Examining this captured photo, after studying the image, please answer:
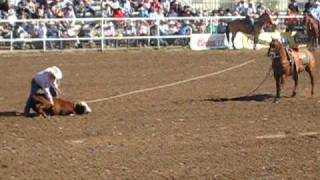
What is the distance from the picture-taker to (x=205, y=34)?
98.5 ft

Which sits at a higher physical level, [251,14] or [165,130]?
[251,14]

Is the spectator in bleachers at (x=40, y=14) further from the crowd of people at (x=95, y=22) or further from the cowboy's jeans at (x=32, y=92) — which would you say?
the cowboy's jeans at (x=32, y=92)

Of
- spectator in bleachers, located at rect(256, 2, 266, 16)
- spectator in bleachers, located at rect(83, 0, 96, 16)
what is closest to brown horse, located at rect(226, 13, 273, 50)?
spectator in bleachers, located at rect(256, 2, 266, 16)

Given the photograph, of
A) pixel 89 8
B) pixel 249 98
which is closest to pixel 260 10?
pixel 89 8

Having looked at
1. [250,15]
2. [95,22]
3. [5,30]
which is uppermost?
[250,15]

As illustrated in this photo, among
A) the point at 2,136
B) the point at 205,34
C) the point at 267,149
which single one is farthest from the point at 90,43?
the point at 267,149

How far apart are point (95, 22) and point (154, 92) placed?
455 inches

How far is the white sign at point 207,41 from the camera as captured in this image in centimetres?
2975

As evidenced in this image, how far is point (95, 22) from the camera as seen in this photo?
2889cm

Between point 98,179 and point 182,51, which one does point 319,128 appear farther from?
point 182,51

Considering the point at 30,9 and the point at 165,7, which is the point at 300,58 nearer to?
the point at 30,9

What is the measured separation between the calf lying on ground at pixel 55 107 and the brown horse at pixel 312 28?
17.9 metres

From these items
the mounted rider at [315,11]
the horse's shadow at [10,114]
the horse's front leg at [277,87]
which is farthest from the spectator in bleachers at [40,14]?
the horse's front leg at [277,87]

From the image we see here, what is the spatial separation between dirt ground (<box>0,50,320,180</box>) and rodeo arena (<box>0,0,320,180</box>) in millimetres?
27
